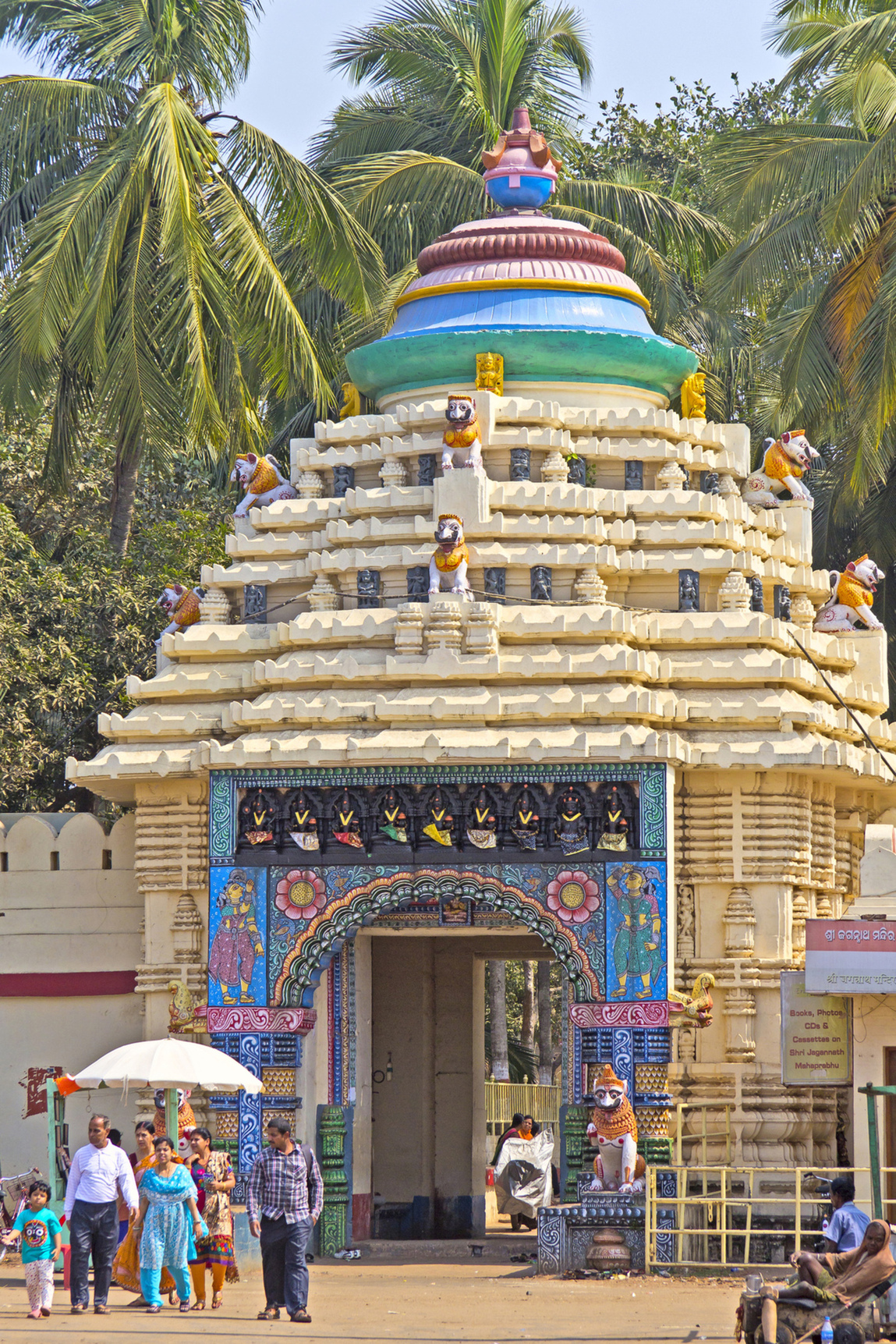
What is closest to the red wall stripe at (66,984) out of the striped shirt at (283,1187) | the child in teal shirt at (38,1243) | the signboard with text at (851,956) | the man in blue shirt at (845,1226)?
the child in teal shirt at (38,1243)

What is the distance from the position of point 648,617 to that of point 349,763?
3335 mm

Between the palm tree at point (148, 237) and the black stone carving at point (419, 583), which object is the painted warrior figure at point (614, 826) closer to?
the black stone carving at point (419, 583)

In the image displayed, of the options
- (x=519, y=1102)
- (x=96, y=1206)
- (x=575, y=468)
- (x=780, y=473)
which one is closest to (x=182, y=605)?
(x=575, y=468)

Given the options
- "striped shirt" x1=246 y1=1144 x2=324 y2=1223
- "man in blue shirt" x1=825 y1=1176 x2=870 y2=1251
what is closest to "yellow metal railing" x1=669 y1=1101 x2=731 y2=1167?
"man in blue shirt" x1=825 y1=1176 x2=870 y2=1251

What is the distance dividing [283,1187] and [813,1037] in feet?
16.4

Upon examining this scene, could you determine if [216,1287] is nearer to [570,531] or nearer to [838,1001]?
[838,1001]

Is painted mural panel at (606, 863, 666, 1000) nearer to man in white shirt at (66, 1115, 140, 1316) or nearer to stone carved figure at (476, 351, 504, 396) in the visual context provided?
man in white shirt at (66, 1115, 140, 1316)

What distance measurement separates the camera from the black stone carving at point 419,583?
764 inches

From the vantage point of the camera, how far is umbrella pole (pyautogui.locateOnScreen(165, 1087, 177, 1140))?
16.4 m

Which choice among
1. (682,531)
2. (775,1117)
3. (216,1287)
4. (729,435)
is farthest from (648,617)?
(216,1287)

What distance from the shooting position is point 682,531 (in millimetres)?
19984

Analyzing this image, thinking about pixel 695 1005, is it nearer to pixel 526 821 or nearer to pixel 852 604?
pixel 526 821

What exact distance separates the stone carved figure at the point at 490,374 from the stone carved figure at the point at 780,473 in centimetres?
297

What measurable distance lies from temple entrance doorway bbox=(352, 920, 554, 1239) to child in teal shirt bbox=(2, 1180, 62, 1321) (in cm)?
640
